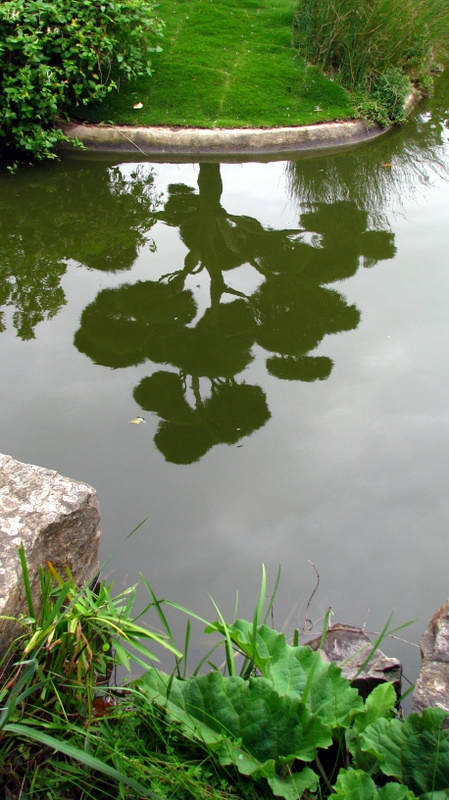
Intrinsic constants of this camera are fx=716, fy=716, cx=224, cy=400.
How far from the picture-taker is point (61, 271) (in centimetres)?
538

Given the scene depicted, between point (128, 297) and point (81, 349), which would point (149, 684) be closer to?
point (81, 349)

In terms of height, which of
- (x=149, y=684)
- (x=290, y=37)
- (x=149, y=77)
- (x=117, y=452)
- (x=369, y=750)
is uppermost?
(x=290, y=37)

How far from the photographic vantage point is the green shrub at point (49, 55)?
6.28m

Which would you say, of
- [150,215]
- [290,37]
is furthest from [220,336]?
[290,37]

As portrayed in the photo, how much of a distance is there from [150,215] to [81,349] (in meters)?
2.08

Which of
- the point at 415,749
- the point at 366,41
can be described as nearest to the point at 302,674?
the point at 415,749

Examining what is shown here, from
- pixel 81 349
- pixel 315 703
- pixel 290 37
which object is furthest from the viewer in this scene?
pixel 290 37

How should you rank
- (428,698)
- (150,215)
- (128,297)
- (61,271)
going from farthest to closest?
(150,215) < (61,271) < (128,297) < (428,698)

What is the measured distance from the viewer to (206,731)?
2068 millimetres

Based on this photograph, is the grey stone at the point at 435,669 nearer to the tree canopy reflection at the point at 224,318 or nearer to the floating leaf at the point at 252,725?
the floating leaf at the point at 252,725

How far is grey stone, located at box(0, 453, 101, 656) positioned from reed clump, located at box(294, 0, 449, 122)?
22.6ft

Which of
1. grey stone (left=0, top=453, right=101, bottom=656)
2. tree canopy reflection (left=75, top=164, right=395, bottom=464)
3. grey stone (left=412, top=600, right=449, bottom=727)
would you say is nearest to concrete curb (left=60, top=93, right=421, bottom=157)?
tree canopy reflection (left=75, top=164, right=395, bottom=464)

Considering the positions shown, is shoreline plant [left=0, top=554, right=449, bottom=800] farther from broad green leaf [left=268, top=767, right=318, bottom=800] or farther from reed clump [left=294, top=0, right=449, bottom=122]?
reed clump [left=294, top=0, right=449, bottom=122]

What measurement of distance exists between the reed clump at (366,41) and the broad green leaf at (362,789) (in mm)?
7674
